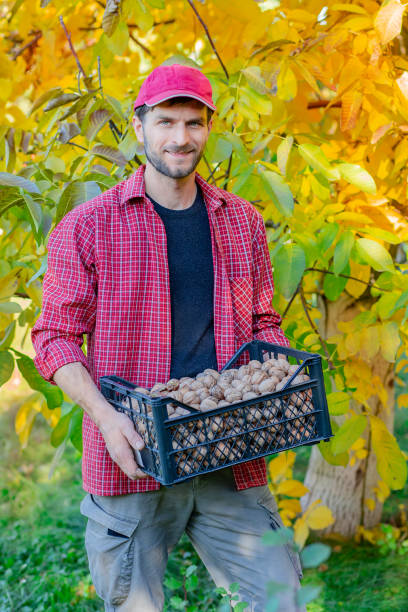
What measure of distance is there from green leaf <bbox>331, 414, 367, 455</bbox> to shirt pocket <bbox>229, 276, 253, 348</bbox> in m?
0.43

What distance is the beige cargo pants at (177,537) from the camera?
6.75 ft

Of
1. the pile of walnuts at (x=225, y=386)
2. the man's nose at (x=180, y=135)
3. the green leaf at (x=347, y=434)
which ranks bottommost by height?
the green leaf at (x=347, y=434)

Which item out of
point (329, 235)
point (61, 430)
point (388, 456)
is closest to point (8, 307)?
point (61, 430)

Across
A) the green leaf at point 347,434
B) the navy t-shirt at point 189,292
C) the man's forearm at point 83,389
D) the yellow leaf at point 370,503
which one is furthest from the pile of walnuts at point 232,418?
the yellow leaf at point 370,503

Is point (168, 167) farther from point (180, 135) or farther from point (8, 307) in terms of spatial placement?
point (8, 307)

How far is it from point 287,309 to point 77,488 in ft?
9.10

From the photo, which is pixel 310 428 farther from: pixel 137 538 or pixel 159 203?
pixel 159 203

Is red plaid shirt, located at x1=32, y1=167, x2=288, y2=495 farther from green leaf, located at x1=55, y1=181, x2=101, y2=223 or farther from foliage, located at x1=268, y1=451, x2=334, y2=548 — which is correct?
foliage, located at x1=268, y1=451, x2=334, y2=548

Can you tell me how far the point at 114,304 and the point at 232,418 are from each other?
54 cm

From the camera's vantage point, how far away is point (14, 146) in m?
2.65

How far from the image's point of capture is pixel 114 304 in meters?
2.08

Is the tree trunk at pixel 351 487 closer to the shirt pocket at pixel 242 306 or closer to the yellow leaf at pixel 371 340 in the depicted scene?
the yellow leaf at pixel 371 340

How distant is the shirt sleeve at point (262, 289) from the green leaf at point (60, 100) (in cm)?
71

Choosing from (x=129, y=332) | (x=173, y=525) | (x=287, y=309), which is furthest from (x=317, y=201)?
(x=173, y=525)
